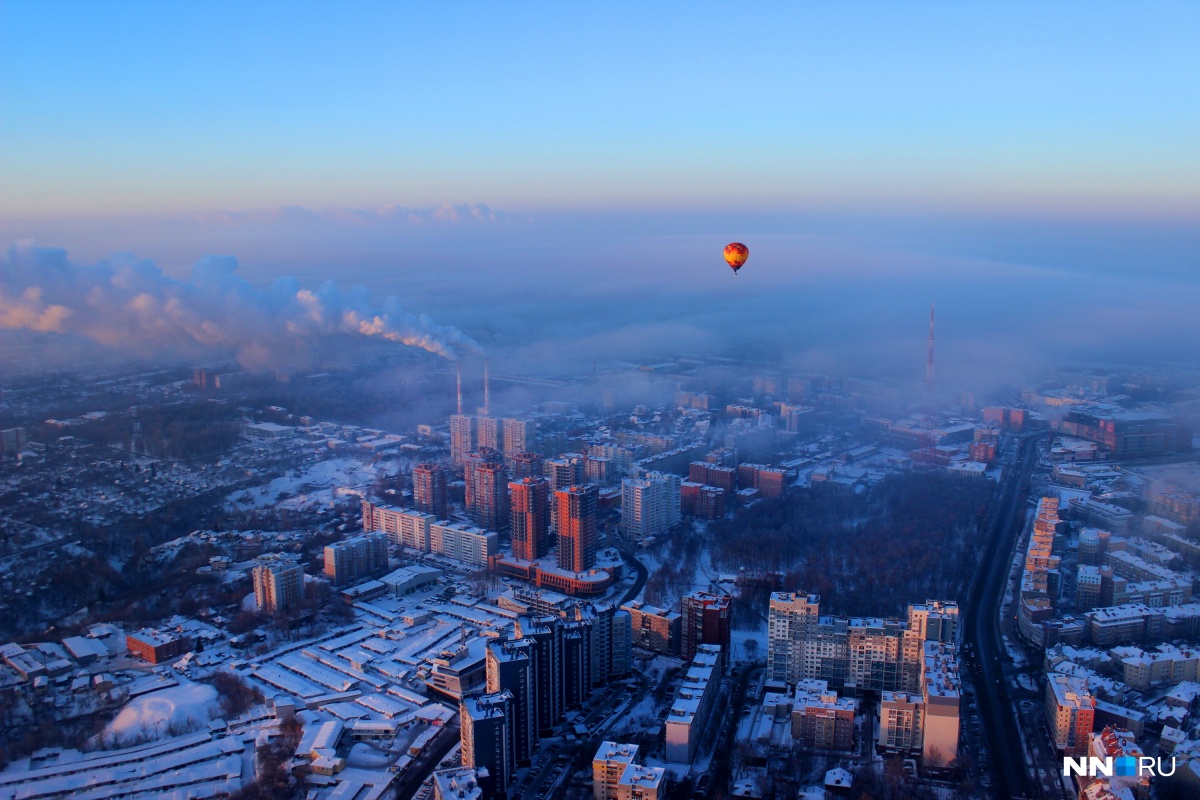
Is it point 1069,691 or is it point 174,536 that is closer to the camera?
point 1069,691

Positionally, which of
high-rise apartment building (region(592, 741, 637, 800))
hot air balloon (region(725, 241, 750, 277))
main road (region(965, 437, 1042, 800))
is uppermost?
hot air balloon (region(725, 241, 750, 277))

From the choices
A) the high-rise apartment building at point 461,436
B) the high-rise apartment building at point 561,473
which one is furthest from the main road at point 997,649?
the high-rise apartment building at point 461,436

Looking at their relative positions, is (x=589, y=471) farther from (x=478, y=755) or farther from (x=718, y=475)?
(x=478, y=755)

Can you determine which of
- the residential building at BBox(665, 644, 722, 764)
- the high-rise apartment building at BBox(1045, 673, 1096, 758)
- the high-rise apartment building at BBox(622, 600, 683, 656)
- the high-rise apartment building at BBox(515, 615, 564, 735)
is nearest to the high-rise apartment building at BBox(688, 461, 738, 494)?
the high-rise apartment building at BBox(622, 600, 683, 656)

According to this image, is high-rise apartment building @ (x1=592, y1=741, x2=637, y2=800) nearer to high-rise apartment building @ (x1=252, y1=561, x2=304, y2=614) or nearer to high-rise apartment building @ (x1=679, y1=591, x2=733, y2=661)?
high-rise apartment building @ (x1=679, y1=591, x2=733, y2=661)

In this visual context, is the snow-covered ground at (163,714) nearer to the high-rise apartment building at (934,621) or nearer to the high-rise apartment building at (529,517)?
the high-rise apartment building at (529,517)

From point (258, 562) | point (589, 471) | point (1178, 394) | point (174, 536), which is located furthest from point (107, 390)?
point (1178, 394)
